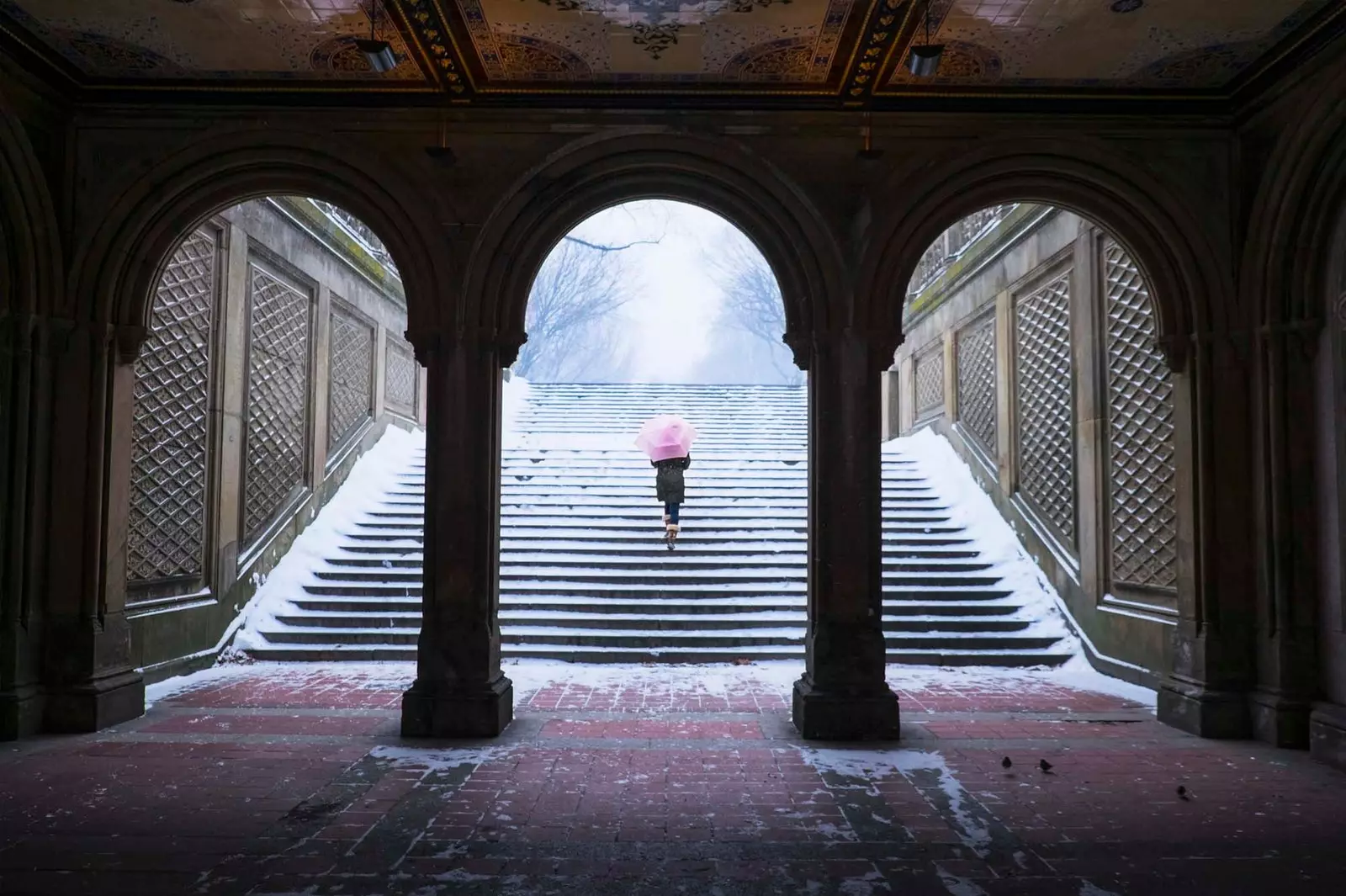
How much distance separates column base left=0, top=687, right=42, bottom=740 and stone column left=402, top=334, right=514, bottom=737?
2299 millimetres

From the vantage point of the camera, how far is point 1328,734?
512cm

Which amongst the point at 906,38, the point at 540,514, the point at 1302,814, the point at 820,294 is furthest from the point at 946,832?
the point at 540,514

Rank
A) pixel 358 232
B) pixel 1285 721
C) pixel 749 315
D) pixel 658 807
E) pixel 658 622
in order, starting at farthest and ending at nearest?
1. pixel 749 315
2. pixel 358 232
3. pixel 658 622
4. pixel 1285 721
5. pixel 658 807

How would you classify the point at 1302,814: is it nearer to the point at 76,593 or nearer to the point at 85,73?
the point at 76,593

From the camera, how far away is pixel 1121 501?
7832 mm

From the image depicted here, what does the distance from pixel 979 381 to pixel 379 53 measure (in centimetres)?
860

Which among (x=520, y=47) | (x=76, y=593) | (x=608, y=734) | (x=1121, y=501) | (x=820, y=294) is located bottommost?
(x=608, y=734)

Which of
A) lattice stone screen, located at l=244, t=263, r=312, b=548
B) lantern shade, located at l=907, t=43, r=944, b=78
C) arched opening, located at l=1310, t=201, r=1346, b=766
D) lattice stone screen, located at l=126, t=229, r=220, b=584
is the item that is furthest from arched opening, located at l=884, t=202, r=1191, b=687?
lattice stone screen, located at l=126, t=229, r=220, b=584

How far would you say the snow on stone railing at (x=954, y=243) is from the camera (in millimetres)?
11133

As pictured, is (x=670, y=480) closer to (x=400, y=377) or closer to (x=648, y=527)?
(x=648, y=527)

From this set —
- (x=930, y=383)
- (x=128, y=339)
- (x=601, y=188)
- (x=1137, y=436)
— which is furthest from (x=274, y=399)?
(x=930, y=383)

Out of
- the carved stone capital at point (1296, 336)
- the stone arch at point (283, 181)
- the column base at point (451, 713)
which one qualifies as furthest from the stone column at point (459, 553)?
the carved stone capital at point (1296, 336)

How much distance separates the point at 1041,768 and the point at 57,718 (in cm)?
587

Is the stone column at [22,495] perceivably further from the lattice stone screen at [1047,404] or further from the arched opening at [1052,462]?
the lattice stone screen at [1047,404]
